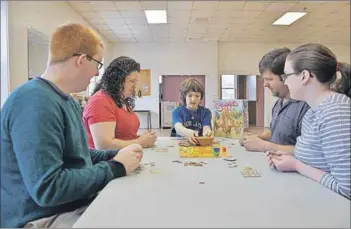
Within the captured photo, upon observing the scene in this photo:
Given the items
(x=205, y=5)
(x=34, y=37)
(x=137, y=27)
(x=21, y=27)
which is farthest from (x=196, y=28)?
(x=21, y=27)

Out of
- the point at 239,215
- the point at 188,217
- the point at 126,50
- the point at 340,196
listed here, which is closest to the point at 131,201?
the point at 188,217

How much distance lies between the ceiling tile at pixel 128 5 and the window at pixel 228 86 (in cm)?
438

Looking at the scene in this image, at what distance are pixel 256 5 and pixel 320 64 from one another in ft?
16.8

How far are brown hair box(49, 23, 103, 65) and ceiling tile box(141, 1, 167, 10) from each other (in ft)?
15.3

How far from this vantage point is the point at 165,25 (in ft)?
23.5

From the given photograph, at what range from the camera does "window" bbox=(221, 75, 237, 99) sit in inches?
373

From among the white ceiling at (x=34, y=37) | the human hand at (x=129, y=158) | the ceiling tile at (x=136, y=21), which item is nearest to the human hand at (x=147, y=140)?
the human hand at (x=129, y=158)

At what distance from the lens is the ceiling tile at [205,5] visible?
18.2 ft

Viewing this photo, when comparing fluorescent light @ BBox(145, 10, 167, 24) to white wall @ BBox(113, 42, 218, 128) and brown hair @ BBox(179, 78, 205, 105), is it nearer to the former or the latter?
white wall @ BBox(113, 42, 218, 128)

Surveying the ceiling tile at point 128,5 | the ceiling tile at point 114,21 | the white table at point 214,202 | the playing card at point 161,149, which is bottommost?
Result: the white table at point 214,202

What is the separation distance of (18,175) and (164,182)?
0.47 meters

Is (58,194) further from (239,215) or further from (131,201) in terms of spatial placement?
(239,215)

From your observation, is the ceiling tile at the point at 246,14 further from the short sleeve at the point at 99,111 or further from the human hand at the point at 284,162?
the human hand at the point at 284,162

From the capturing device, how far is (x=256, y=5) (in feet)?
18.7
